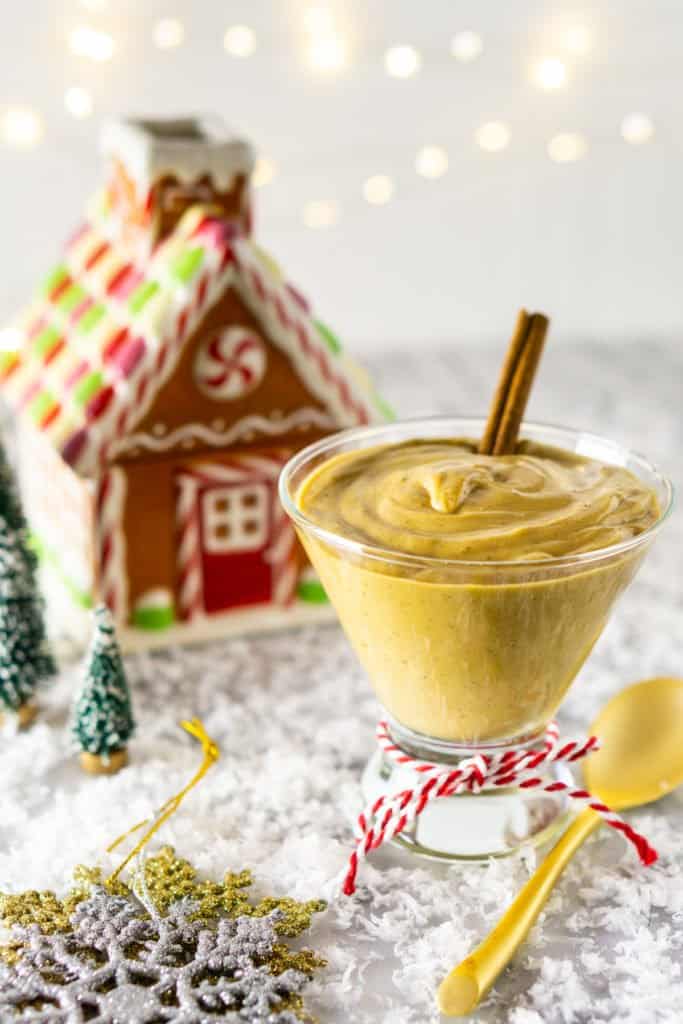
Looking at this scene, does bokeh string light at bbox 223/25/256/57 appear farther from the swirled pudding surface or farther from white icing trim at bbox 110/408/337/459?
the swirled pudding surface

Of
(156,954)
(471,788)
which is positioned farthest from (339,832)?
(156,954)

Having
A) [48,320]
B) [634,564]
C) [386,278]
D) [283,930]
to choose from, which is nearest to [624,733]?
[634,564]

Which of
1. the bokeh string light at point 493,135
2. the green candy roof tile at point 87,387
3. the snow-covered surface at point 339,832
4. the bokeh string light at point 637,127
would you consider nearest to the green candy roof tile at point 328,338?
the green candy roof tile at point 87,387

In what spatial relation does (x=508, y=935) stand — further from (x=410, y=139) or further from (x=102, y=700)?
(x=410, y=139)

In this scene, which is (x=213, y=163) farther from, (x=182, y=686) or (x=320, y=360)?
(x=182, y=686)

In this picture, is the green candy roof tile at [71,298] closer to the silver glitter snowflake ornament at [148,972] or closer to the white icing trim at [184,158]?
the white icing trim at [184,158]
